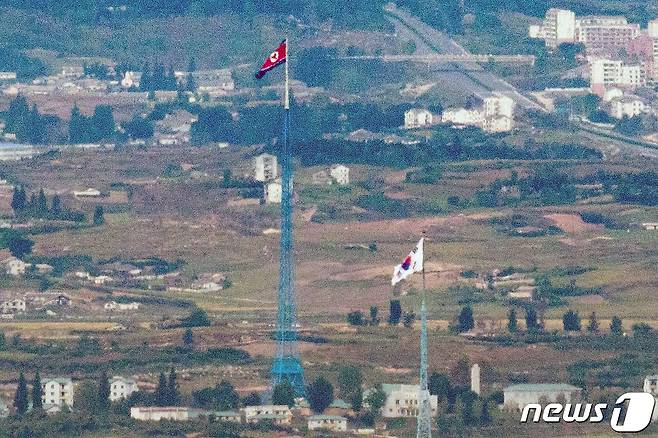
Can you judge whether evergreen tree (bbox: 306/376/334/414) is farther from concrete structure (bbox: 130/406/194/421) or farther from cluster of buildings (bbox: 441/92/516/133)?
cluster of buildings (bbox: 441/92/516/133)

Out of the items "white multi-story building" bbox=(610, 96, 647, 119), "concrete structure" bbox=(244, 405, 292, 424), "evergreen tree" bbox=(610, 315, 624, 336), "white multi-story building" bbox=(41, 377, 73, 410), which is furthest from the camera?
"white multi-story building" bbox=(610, 96, 647, 119)

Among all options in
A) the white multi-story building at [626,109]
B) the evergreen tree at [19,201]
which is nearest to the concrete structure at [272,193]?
the evergreen tree at [19,201]

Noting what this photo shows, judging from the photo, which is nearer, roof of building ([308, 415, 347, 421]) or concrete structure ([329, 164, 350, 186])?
roof of building ([308, 415, 347, 421])

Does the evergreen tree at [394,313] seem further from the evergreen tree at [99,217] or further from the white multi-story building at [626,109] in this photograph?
the white multi-story building at [626,109]

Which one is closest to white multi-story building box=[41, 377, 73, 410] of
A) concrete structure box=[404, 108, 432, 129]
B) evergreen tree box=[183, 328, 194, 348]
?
evergreen tree box=[183, 328, 194, 348]

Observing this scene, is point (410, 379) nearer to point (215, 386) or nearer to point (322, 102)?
point (215, 386)

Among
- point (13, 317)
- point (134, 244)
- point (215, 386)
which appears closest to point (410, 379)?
point (215, 386)
